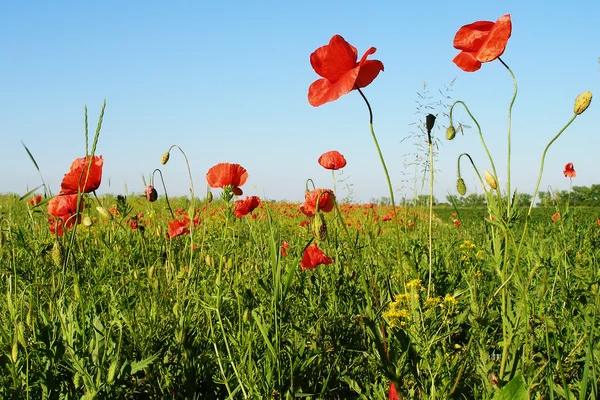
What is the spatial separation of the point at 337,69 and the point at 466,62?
1.50 feet

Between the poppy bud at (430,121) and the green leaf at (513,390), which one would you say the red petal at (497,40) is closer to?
the poppy bud at (430,121)

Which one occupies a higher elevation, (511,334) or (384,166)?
(384,166)

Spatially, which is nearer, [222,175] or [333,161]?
[222,175]

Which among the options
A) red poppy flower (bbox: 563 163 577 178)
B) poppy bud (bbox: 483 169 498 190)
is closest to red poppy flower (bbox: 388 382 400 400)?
poppy bud (bbox: 483 169 498 190)

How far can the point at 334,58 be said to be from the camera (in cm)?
171

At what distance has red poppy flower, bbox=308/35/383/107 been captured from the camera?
1650 millimetres

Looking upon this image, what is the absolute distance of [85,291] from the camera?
9.20ft

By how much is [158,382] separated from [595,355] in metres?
1.45

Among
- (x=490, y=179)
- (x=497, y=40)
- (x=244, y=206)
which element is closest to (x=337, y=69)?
(x=497, y=40)

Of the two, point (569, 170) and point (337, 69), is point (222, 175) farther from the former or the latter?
point (569, 170)

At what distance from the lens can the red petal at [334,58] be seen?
1702 mm

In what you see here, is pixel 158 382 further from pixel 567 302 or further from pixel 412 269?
pixel 567 302

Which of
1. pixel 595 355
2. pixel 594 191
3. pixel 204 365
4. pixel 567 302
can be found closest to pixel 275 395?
pixel 204 365

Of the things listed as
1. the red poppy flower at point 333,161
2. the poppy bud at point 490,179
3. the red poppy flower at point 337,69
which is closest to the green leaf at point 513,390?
the poppy bud at point 490,179
